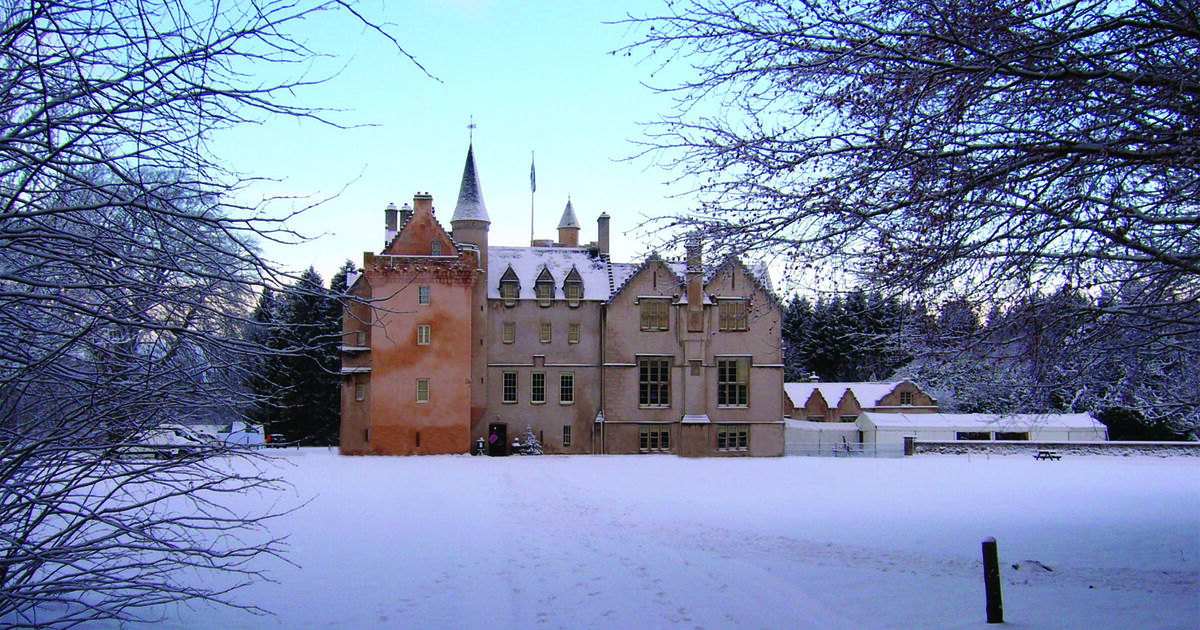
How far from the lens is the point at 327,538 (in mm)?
14664

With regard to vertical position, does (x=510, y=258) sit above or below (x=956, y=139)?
above

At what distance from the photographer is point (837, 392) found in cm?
5684

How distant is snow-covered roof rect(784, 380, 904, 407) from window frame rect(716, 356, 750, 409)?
18.7 m

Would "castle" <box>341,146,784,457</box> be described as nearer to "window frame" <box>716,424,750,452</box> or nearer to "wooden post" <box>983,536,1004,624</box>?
"window frame" <box>716,424,750,452</box>

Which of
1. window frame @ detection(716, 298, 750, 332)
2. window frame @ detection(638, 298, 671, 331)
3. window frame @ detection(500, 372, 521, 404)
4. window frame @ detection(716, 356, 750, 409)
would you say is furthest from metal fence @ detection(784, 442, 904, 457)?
window frame @ detection(500, 372, 521, 404)

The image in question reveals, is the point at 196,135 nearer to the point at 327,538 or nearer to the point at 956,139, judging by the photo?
the point at 956,139

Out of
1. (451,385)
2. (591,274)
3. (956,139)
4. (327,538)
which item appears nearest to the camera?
(956,139)

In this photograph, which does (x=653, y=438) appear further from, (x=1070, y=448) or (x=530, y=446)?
(x=1070, y=448)

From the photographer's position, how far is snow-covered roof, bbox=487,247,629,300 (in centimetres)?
3962

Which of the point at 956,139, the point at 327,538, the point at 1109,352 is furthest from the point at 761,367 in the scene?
the point at 956,139

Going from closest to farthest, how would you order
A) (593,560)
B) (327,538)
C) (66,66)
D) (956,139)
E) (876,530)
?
1. (66,66)
2. (956,139)
3. (593,560)
4. (327,538)
5. (876,530)

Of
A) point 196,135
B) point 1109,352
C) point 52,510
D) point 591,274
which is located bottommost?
point 52,510

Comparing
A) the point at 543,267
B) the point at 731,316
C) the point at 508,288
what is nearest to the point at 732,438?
the point at 731,316

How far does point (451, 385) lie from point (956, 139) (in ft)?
102
